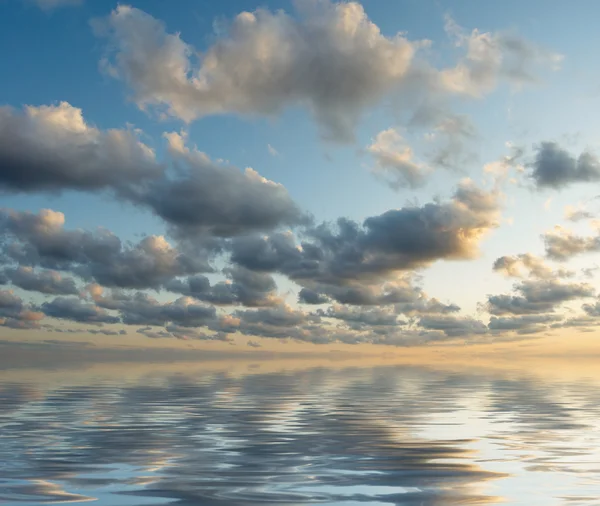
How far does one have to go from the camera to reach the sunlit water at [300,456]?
62.5 feet

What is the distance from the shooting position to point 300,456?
25.8 metres

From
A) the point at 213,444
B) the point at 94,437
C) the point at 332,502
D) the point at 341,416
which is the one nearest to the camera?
the point at 332,502

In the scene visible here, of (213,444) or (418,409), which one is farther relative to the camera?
(418,409)

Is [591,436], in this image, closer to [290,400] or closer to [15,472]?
[15,472]

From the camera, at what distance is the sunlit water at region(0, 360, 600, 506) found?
19.1 meters

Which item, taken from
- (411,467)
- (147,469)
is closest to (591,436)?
(411,467)

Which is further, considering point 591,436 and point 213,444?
point 591,436

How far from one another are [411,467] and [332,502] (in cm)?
644

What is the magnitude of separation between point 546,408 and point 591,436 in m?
18.5

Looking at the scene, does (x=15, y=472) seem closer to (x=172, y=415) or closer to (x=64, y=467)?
(x=64, y=467)

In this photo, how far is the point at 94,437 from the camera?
31375 millimetres

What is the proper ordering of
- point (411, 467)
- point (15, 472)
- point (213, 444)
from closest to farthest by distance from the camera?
point (15, 472), point (411, 467), point (213, 444)

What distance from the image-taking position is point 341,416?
42375 mm

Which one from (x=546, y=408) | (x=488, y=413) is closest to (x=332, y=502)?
(x=488, y=413)
